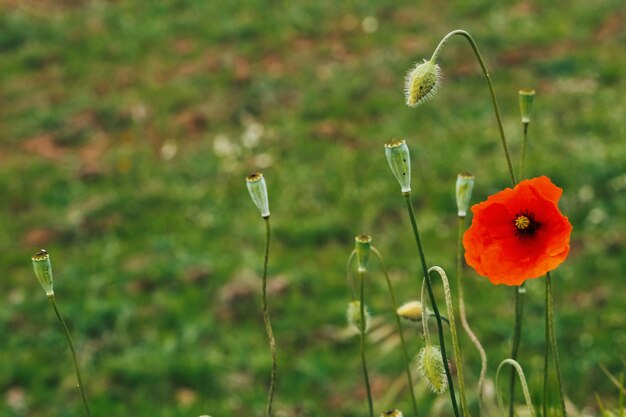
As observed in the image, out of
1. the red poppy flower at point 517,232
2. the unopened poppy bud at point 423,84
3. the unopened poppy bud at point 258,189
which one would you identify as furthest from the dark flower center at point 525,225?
the unopened poppy bud at point 258,189

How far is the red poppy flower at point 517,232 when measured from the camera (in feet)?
5.61

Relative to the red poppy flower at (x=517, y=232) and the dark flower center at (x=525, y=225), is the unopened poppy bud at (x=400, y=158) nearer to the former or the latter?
the red poppy flower at (x=517, y=232)

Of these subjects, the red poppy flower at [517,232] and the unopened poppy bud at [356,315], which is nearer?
the red poppy flower at [517,232]

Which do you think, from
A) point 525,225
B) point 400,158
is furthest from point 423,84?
point 525,225

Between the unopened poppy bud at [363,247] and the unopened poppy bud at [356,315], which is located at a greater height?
the unopened poppy bud at [363,247]

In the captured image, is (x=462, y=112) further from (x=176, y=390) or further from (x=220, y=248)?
(x=176, y=390)

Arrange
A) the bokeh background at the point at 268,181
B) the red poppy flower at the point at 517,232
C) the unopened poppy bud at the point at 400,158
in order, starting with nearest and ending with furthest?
the unopened poppy bud at the point at 400,158 < the red poppy flower at the point at 517,232 < the bokeh background at the point at 268,181

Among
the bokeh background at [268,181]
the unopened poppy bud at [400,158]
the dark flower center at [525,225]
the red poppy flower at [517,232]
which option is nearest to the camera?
the unopened poppy bud at [400,158]

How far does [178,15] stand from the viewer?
968cm

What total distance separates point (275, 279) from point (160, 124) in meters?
2.69

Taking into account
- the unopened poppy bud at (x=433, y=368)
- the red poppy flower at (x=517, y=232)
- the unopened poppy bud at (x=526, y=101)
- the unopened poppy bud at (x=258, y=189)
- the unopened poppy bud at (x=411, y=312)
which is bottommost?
the unopened poppy bud at (x=433, y=368)

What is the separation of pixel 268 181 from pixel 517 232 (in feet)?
15.9

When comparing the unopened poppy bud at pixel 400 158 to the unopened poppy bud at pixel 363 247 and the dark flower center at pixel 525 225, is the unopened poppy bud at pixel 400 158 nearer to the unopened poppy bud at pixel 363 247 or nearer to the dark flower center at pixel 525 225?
the unopened poppy bud at pixel 363 247

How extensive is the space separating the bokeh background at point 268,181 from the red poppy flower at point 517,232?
1.23 ft
